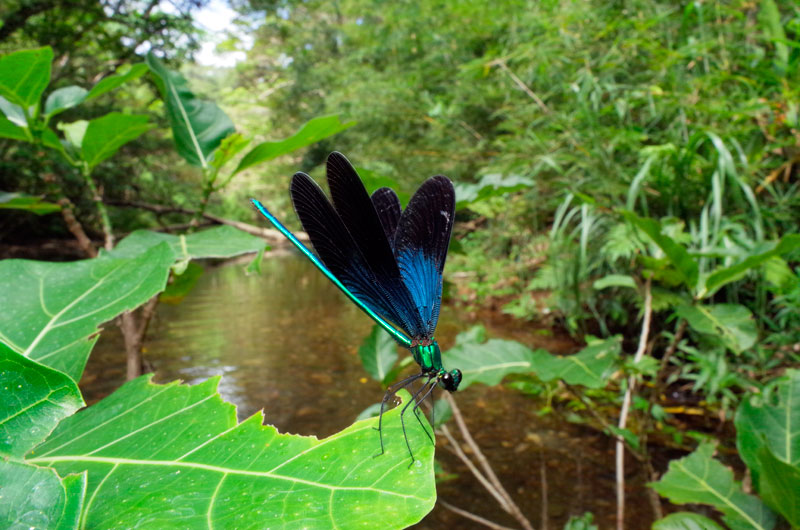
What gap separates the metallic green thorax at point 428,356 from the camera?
0.65m

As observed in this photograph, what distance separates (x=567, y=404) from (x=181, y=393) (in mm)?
2974

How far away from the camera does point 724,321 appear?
1.37 metres

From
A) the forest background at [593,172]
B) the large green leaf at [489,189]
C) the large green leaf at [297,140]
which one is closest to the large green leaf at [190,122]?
the forest background at [593,172]

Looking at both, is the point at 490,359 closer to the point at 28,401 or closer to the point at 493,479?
the point at 493,479

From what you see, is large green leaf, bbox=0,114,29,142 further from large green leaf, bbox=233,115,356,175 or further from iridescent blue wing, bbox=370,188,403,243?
iridescent blue wing, bbox=370,188,403,243

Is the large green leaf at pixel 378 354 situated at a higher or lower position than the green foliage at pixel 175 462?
lower

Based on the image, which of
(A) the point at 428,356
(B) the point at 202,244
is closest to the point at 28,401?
(A) the point at 428,356

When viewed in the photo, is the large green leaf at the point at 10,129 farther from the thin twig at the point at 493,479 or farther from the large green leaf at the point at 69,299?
the thin twig at the point at 493,479

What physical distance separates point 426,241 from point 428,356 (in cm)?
16

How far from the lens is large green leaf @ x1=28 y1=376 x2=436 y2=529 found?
0.35 metres

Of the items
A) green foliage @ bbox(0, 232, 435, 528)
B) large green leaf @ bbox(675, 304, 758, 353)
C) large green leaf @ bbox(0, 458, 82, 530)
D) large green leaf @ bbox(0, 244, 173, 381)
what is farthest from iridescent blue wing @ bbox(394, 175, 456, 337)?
large green leaf @ bbox(675, 304, 758, 353)

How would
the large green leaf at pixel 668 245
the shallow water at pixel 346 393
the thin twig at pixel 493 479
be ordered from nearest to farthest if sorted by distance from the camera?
the large green leaf at pixel 668 245, the thin twig at pixel 493 479, the shallow water at pixel 346 393

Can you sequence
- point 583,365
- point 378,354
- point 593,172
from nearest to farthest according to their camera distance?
point 583,365
point 378,354
point 593,172

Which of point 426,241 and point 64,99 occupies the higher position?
point 64,99
